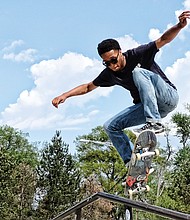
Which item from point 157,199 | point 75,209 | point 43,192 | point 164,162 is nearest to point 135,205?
point 75,209

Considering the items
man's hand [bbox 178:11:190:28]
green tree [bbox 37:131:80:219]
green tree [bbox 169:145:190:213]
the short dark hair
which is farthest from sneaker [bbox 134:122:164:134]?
green tree [bbox 37:131:80:219]

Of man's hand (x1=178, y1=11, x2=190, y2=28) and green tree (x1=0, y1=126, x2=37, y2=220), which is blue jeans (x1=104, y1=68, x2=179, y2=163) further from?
green tree (x1=0, y1=126, x2=37, y2=220)

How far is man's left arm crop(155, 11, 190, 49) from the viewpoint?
10.3 feet

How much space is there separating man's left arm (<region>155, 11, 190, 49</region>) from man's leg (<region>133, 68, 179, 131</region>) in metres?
0.25

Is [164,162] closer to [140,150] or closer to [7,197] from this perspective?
[7,197]

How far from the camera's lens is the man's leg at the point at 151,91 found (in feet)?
10.9

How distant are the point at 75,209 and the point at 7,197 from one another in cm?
2192

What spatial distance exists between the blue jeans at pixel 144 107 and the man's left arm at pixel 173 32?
25 cm

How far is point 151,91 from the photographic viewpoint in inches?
132

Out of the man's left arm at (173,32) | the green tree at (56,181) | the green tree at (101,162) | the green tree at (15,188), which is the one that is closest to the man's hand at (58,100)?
the man's left arm at (173,32)

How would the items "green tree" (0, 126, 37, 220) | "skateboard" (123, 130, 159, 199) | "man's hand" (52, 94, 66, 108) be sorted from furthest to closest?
"green tree" (0, 126, 37, 220) < "man's hand" (52, 94, 66, 108) < "skateboard" (123, 130, 159, 199)

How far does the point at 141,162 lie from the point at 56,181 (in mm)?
21760

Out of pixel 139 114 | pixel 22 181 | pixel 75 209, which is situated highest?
pixel 22 181

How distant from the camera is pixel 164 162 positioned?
2733cm
